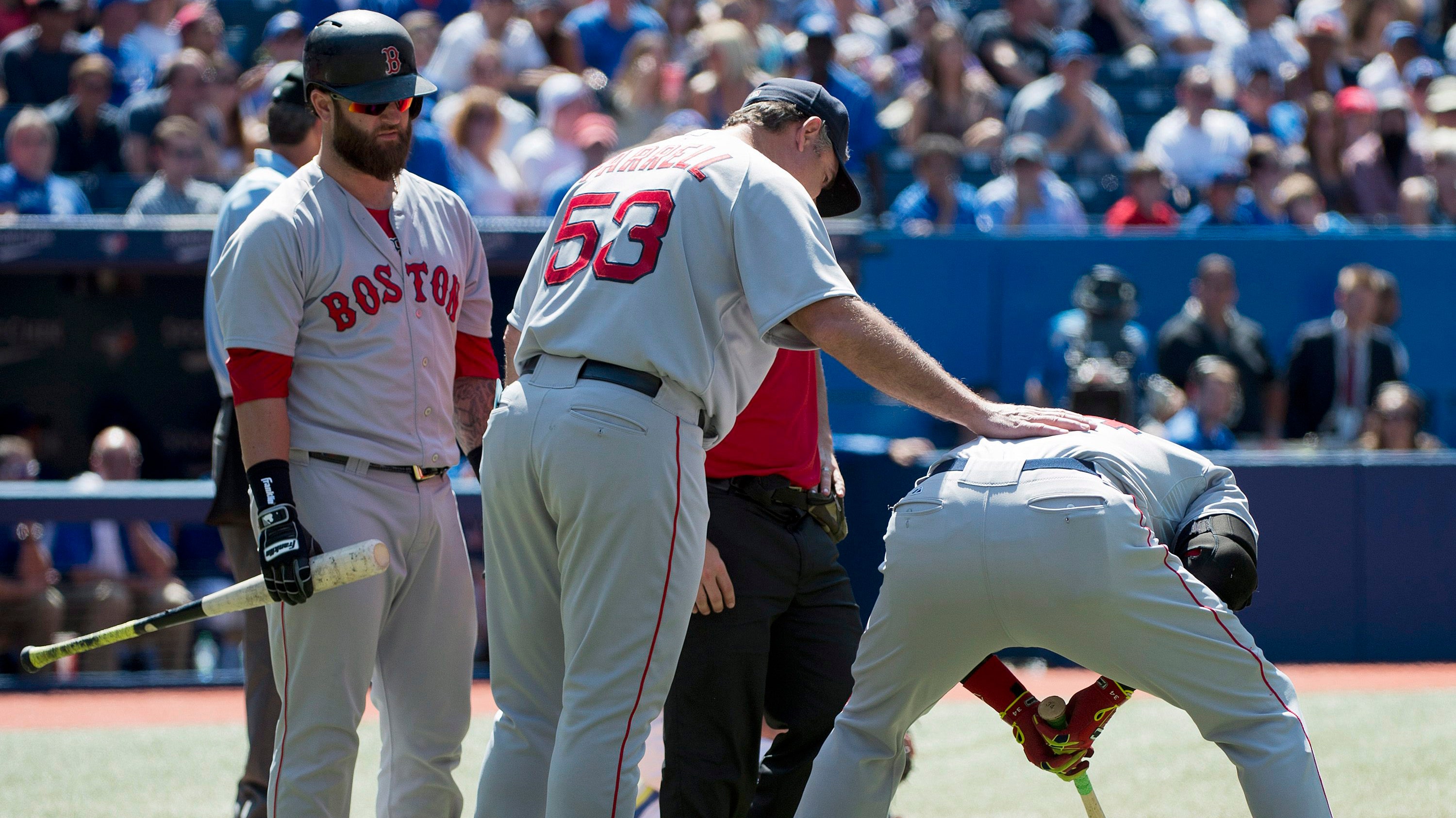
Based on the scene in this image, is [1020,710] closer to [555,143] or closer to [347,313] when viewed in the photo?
[347,313]

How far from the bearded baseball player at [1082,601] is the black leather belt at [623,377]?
0.54 meters

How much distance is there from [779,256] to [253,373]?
3.80 ft

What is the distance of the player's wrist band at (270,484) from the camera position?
319 centimetres

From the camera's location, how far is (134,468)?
7.62 meters

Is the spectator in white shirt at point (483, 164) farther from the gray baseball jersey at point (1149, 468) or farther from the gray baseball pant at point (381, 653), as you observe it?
the gray baseball jersey at point (1149, 468)

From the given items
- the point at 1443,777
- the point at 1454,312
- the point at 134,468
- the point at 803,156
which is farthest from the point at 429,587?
the point at 1454,312

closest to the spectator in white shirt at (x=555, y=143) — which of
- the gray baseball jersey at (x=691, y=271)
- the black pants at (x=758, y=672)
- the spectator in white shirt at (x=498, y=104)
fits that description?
the spectator in white shirt at (x=498, y=104)

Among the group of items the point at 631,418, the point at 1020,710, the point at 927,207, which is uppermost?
the point at 631,418

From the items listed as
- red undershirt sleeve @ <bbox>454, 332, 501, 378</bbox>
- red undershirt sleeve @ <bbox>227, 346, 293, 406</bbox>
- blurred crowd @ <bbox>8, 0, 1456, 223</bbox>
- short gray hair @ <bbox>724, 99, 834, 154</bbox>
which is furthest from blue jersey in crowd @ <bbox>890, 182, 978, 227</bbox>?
red undershirt sleeve @ <bbox>227, 346, 293, 406</bbox>

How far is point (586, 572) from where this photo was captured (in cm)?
300

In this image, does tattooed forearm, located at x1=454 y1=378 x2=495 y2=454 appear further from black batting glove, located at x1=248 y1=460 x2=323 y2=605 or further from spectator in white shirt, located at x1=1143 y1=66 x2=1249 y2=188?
spectator in white shirt, located at x1=1143 y1=66 x2=1249 y2=188

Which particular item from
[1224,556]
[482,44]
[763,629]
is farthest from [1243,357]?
[1224,556]

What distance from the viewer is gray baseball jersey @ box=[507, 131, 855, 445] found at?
297 cm

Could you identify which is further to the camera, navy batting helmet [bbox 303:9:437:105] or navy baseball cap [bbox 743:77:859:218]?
navy baseball cap [bbox 743:77:859:218]
